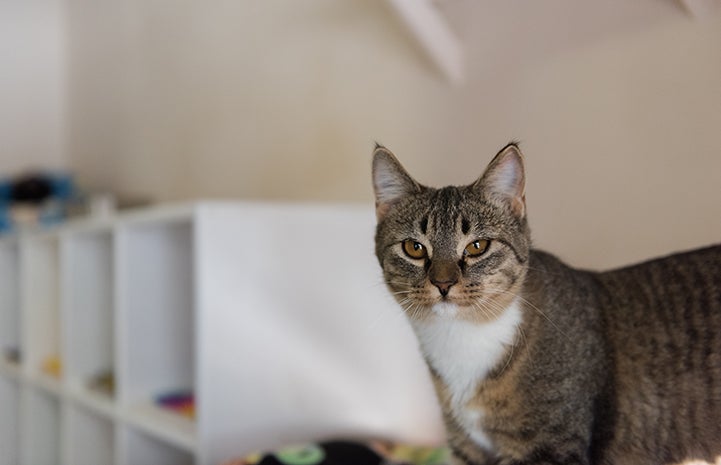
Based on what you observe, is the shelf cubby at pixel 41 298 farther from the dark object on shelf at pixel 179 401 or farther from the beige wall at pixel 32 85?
the beige wall at pixel 32 85

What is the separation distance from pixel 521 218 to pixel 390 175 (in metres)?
0.10

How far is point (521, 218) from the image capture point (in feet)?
1.47

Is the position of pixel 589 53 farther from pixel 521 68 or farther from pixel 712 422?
pixel 712 422

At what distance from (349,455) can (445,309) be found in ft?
1.57

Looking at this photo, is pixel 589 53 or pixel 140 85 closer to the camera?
pixel 589 53

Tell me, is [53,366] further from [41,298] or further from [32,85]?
[32,85]

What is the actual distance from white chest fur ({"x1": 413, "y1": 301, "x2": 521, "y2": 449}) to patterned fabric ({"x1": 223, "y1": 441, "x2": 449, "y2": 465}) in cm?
26

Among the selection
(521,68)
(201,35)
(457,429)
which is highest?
(201,35)

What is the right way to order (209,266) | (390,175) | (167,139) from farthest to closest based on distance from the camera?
(167,139)
(209,266)
(390,175)

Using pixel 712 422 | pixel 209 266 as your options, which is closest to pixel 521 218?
pixel 712 422

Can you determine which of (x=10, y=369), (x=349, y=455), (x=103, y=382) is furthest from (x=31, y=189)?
(x=349, y=455)

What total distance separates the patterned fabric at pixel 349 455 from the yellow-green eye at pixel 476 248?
412mm

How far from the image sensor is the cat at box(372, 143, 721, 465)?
0.41m

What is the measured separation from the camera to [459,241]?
1.54 feet
